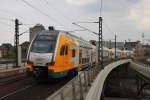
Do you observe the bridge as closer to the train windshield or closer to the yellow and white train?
the yellow and white train

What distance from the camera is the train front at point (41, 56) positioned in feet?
69.5

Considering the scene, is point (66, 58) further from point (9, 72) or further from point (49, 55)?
point (9, 72)

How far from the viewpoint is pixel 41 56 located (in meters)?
21.3

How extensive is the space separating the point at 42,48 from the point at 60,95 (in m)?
13.7

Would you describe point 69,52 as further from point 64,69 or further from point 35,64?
point 35,64

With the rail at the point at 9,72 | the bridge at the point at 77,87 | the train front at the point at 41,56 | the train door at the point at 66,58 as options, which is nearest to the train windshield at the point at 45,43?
the train front at the point at 41,56

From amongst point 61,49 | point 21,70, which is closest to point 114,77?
point 21,70

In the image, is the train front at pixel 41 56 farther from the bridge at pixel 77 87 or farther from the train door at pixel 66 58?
the train door at pixel 66 58

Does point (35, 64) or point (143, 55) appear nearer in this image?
point (35, 64)

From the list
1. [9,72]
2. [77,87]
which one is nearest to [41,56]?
[77,87]

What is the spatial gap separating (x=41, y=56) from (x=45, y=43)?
3.68 ft

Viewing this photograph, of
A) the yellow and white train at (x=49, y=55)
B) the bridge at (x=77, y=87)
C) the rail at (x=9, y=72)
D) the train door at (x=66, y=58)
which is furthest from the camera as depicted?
the rail at (x=9, y=72)

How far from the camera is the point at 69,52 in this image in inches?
953

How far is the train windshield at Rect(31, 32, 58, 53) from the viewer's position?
21.7 metres
